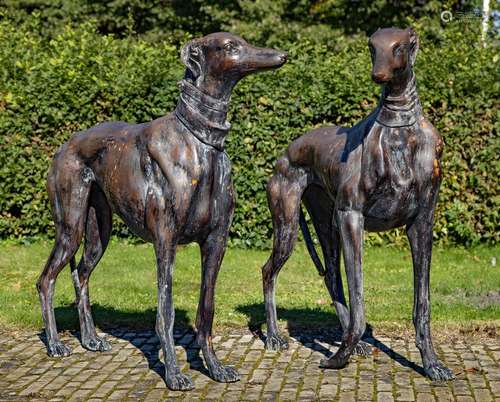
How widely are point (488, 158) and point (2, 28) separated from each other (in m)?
8.65

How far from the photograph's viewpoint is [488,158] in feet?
39.1

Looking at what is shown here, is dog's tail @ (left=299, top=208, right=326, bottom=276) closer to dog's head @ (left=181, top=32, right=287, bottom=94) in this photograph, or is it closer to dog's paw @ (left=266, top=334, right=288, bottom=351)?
dog's paw @ (left=266, top=334, right=288, bottom=351)

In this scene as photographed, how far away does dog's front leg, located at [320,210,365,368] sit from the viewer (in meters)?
6.14

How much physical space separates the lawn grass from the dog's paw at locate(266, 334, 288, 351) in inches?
30.8

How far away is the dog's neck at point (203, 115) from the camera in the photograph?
601 centimetres

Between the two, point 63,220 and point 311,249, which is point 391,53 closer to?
point 311,249

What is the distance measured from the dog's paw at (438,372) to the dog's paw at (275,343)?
1.40 m

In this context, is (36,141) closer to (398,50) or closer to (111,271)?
(111,271)

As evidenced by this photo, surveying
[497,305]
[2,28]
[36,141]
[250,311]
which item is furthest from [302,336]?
[2,28]

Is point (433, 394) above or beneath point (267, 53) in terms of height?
beneath

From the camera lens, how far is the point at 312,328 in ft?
25.8

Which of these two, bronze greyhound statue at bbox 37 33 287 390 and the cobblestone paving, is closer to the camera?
the cobblestone paving

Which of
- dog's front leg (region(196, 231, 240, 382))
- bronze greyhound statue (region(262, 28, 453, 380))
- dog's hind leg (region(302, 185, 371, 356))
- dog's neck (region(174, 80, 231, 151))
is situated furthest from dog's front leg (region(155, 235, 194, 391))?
dog's hind leg (region(302, 185, 371, 356))

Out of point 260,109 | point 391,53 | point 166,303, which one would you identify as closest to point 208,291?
point 166,303
